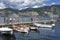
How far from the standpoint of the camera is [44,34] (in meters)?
3.43

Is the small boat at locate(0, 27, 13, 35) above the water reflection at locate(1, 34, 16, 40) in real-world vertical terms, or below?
above

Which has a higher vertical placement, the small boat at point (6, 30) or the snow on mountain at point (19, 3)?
the snow on mountain at point (19, 3)

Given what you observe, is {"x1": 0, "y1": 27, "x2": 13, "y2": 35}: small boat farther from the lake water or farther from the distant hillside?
the distant hillside

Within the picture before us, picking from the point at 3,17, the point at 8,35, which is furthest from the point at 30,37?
the point at 3,17

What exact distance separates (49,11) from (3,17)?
856 mm

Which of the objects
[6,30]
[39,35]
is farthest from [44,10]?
[6,30]

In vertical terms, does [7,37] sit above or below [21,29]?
below

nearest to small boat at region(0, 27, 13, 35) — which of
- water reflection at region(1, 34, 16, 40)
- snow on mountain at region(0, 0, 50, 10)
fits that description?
water reflection at region(1, 34, 16, 40)

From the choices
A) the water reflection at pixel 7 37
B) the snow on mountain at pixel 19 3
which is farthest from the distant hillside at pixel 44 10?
the water reflection at pixel 7 37

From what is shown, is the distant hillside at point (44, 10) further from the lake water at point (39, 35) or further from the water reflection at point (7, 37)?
the water reflection at point (7, 37)

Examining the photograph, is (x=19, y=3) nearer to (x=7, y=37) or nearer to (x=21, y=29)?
(x=21, y=29)

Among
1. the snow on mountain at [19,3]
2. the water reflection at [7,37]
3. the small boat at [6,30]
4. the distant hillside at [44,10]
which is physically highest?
the snow on mountain at [19,3]

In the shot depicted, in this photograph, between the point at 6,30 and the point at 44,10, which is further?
the point at 44,10

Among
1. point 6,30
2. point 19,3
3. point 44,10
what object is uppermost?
point 19,3
